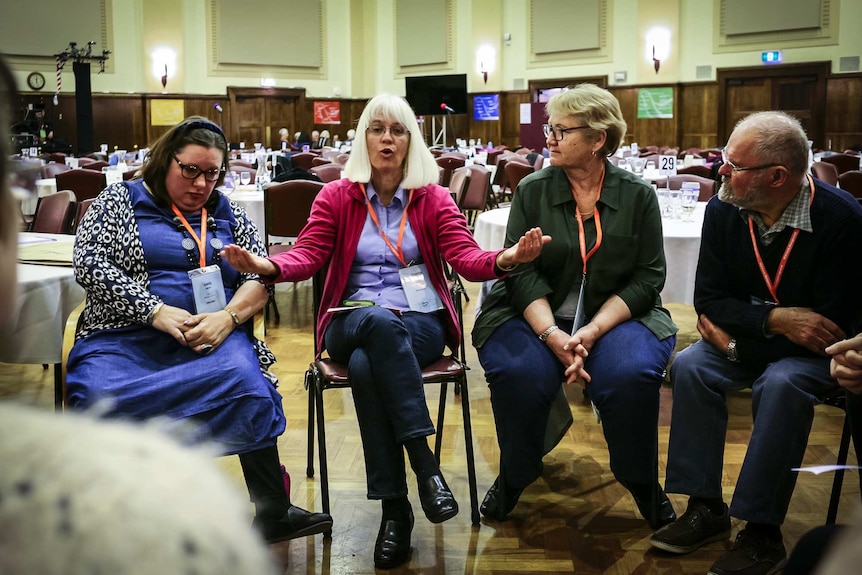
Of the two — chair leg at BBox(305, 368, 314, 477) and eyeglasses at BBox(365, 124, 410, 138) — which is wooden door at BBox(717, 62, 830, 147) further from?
chair leg at BBox(305, 368, 314, 477)

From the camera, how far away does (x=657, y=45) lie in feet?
53.4

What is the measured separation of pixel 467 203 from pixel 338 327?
516 centimetres

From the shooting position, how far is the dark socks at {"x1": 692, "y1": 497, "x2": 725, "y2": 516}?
265 cm

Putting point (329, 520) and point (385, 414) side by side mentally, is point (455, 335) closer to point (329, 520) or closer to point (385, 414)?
point (385, 414)

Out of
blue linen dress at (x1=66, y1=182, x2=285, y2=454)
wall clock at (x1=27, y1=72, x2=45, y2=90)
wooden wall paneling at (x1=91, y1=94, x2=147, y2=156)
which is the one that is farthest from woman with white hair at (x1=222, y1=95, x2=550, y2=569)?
wall clock at (x1=27, y1=72, x2=45, y2=90)

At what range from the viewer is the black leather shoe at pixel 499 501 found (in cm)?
279

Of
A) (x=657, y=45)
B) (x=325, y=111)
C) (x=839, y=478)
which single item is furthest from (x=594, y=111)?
(x=325, y=111)

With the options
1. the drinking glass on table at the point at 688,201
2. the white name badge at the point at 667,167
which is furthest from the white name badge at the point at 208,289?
the white name badge at the point at 667,167

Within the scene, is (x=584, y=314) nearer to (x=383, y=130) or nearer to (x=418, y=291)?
(x=418, y=291)

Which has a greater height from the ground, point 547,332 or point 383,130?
point 383,130

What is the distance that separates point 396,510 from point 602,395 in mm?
707

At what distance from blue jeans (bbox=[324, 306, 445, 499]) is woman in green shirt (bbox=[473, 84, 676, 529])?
1.01 ft

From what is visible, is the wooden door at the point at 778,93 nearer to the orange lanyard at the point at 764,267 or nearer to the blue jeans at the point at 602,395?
the orange lanyard at the point at 764,267

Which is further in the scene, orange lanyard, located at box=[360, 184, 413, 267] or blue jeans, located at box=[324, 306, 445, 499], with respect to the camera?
orange lanyard, located at box=[360, 184, 413, 267]
